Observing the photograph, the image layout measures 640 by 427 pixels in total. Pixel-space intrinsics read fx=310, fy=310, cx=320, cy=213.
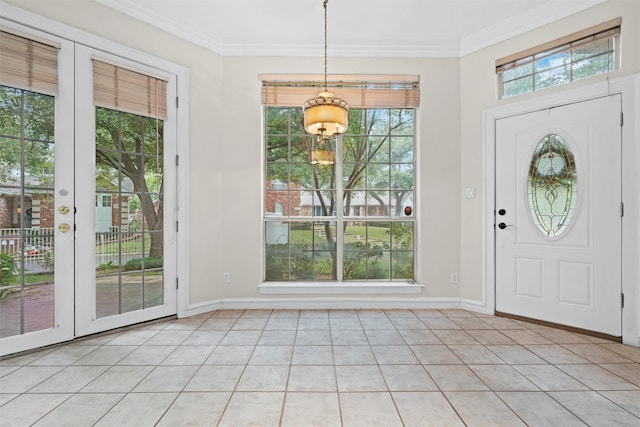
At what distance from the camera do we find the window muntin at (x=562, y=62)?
2781 millimetres

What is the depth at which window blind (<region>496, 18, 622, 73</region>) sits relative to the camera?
2756mm

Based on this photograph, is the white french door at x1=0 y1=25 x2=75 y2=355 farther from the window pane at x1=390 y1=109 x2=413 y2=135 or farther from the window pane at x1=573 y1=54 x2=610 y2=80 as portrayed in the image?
the window pane at x1=573 y1=54 x2=610 y2=80

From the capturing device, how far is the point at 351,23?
3.25 meters

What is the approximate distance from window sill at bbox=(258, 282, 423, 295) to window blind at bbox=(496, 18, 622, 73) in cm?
264

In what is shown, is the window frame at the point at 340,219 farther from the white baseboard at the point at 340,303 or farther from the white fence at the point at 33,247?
the white fence at the point at 33,247

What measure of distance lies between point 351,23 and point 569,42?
2.11 meters

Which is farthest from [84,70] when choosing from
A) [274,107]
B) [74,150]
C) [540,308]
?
[540,308]

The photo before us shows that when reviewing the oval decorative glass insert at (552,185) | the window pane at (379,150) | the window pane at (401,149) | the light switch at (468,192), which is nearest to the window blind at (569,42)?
the oval decorative glass insert at (552,185)

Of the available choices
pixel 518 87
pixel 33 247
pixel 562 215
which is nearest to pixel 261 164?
pixel 33 247

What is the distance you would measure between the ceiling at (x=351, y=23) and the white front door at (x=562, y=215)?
100 centimetres

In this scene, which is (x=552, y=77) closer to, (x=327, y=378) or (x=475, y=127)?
(x=475, y=127)

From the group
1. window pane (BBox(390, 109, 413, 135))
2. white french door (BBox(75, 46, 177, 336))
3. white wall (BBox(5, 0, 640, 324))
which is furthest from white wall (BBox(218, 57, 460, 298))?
white french door (BBox(75, 46, 177, 336))

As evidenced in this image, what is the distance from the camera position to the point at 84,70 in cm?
270

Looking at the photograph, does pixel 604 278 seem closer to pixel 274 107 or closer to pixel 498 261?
pixel 498 261
